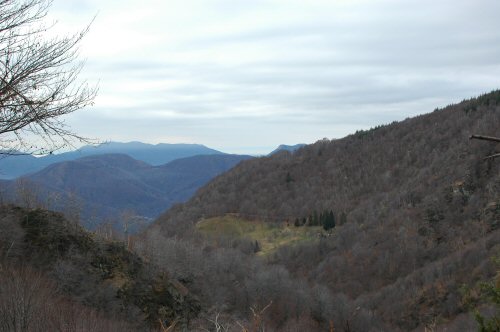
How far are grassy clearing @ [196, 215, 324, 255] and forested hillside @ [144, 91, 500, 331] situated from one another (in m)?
4.39

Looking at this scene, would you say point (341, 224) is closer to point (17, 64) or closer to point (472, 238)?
point (472, 238)

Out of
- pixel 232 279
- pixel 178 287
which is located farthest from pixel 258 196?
pixel 178 287

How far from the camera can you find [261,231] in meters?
116

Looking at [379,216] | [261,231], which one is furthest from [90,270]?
[261,231]

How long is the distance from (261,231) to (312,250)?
3034 centimetres

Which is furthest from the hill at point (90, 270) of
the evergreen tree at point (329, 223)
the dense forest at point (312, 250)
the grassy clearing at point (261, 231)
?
the evergreen tree at point (329, 223)

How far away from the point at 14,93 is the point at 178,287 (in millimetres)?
13730

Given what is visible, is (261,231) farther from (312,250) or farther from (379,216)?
(379,216)

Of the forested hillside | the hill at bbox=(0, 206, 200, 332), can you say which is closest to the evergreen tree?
the forested hillside

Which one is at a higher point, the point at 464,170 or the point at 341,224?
the point at 464,170

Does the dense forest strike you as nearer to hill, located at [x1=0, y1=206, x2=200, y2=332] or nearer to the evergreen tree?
hill, located at [x1=0, y1=206, x2=200, y2=332]

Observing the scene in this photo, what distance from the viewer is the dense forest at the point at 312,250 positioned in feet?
48.5

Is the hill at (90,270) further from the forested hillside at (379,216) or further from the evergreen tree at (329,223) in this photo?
the evergreen tree at (329,223)

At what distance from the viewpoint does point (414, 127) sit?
136 meters
